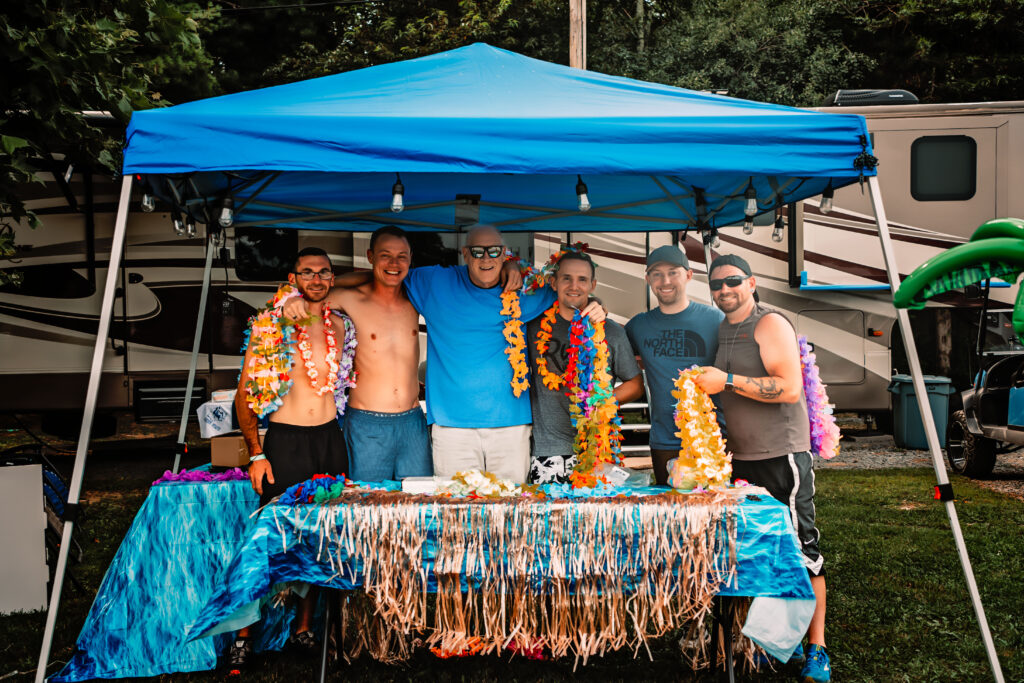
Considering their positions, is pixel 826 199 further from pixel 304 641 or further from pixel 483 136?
pixel 304 641

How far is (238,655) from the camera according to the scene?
397cm

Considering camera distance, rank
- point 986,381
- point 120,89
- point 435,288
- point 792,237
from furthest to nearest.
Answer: point 792,237
point 986,381
point 120,89
point 435,288

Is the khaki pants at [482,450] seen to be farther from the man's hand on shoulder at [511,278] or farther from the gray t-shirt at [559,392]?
the man's hand on shoulder at [511,278]

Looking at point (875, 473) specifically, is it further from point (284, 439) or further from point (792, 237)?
point (284, 439)

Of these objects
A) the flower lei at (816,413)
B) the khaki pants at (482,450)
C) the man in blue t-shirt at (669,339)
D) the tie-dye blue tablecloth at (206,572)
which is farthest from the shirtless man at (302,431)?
the flower lei at (816,413)

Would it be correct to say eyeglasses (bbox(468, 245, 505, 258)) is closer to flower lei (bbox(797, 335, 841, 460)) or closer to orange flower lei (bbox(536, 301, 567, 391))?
orange flower lei (bbox(536, 301, 567, 391))

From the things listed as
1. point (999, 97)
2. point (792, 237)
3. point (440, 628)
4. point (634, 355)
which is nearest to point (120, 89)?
point (634, 355)

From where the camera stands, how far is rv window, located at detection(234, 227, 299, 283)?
8570 mm

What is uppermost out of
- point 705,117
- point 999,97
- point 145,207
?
point 999,97

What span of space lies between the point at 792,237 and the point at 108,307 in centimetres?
697

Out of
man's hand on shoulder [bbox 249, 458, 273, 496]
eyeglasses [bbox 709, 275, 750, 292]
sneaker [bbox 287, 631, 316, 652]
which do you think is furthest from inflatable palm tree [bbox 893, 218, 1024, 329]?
→ sneaker [bbox 287, 631, 316, 652]

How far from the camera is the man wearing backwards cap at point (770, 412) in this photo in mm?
3699

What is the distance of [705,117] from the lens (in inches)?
138

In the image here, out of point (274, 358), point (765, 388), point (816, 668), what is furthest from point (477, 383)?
point (816, 668)
